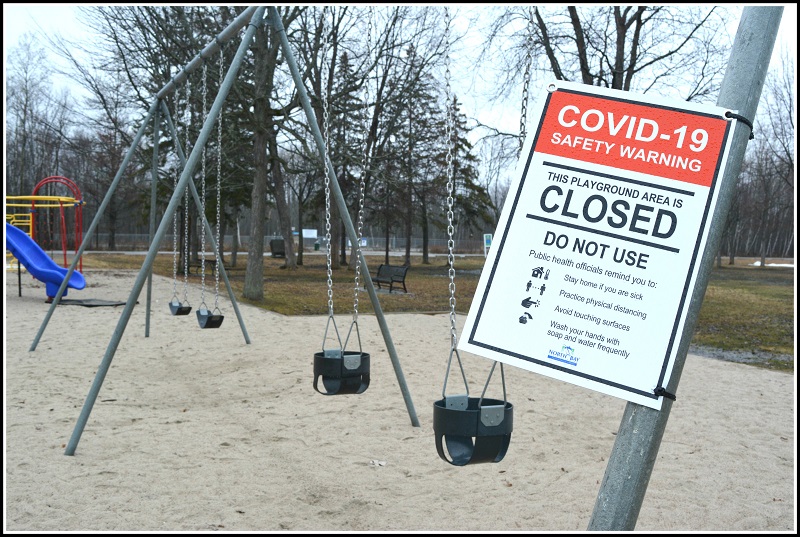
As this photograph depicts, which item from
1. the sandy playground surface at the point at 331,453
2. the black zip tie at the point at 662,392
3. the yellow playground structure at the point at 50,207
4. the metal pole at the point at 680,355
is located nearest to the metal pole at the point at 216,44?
the sandy playground surface at the point at 331,453

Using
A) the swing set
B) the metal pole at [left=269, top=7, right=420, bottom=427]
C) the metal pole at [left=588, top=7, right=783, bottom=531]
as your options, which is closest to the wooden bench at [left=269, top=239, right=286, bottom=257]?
the swing set

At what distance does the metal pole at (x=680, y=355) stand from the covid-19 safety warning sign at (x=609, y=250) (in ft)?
0.09

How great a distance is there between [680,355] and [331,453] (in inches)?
131

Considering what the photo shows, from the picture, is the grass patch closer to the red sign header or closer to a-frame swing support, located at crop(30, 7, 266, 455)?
a-frame swing support, located at crop(30, 7, 266, 455)

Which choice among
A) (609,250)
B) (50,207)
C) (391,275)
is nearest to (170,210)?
(609,250)

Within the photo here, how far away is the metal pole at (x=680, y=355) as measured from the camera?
1808mm

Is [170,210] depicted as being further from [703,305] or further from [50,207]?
[50,207]

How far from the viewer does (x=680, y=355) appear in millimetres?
1844

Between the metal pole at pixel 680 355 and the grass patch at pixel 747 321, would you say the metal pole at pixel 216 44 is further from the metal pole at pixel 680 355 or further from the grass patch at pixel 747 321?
the grass patch at pixel 747 321

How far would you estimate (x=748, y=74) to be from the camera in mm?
1817

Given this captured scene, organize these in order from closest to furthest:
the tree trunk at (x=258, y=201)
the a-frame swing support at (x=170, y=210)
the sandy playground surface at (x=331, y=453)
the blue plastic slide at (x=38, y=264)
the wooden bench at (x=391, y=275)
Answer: the sandy playground surface at (x=331, y=453), the a-frame swing support at (x=170, y=210), the blue plastic slide at (x=38, y=264), the tree trunk at (x=258, y=201), the wooden bench at (x=391, y=275)

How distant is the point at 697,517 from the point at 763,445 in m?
1.87

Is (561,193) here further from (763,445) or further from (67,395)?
(67,395)

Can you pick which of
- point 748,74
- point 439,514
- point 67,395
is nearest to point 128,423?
point 67,395
